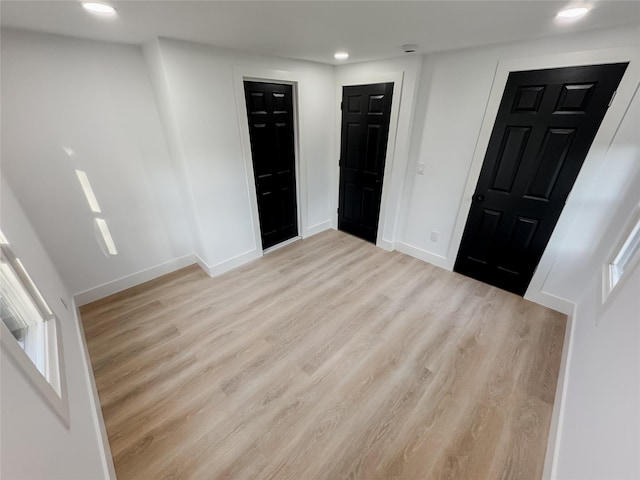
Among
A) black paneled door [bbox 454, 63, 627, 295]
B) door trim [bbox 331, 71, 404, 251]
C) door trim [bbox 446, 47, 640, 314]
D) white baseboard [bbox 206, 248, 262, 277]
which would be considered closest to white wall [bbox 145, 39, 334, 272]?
white baseboard [bbox 206, 248, 262, 277]

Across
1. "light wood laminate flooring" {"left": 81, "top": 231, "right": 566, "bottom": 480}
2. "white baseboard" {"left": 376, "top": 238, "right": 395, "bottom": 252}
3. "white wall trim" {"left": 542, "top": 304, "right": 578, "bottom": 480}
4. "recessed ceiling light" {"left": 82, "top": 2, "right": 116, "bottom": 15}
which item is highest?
"recessed ceiling light" {"left": 82, "top": 2, "right": 116, "bottom": 15}

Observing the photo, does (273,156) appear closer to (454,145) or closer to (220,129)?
(220,129)

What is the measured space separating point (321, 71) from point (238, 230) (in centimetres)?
209

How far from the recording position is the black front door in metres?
2.91

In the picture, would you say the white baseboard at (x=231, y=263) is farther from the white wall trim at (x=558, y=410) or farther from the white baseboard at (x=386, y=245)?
the white wall trim at (x=558, y=410)

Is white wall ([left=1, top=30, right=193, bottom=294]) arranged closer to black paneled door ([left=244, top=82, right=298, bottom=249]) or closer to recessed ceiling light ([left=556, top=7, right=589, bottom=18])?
black paneled door ([left=244, top=82, right=298, bottom=249])

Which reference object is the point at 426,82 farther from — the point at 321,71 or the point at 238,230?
the point at 238,230

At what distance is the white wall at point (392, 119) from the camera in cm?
259

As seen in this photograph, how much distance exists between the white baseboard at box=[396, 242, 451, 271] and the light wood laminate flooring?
220mm

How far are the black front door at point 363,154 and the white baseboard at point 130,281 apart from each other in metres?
2.19

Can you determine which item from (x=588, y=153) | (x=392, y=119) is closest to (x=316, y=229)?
(x=392, y=119)

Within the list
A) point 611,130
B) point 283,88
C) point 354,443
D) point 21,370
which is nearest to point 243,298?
point 354,443

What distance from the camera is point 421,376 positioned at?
1816 mm

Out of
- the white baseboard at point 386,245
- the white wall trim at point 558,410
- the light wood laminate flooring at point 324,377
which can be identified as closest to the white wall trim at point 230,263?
the light wood laminate flooring at point 324,377
